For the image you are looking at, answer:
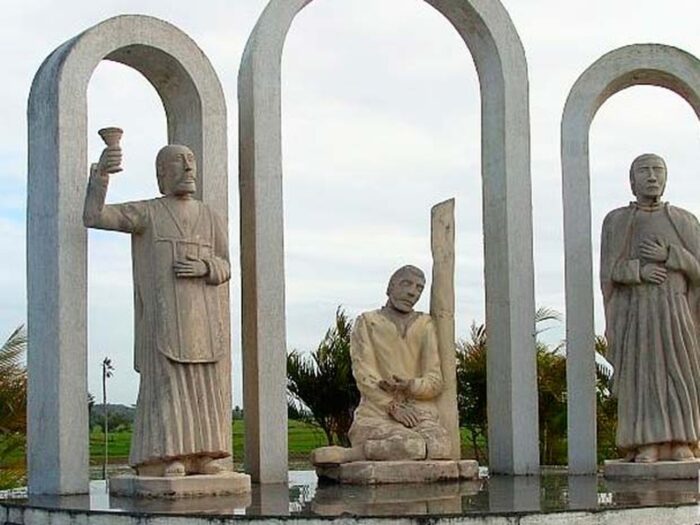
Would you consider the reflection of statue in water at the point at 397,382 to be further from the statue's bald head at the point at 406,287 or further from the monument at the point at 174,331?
the monument at the point at 174,331

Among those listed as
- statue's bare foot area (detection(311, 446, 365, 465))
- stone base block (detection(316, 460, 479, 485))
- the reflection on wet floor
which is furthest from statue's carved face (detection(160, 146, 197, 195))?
stone base block (detection(316, 460, 479, 485))

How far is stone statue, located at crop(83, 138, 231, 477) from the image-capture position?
10.0m

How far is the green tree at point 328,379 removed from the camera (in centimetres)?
1773

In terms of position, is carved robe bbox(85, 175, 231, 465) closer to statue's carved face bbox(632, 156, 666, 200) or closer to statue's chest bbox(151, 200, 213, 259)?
statue's chest bbox(151, 200, 213, 259)

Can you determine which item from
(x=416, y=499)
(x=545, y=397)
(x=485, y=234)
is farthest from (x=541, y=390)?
(x=416, y=499)

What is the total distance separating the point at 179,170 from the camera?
1034 cm

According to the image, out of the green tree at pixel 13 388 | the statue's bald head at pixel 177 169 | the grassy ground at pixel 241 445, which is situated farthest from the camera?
the grassy ground at pixel 241 445

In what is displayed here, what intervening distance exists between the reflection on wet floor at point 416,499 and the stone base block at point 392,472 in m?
0.16

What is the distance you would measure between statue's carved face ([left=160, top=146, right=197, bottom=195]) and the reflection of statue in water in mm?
2203

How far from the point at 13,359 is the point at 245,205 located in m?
4.20

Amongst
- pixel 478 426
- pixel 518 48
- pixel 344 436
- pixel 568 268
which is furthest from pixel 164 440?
pixel 478 426

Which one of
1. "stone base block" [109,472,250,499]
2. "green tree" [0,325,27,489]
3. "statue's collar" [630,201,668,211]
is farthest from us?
"green tree" [0,325,27,489]

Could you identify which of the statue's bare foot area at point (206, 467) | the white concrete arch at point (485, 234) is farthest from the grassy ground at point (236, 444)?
the statue's bare foot area at point (206, 467)

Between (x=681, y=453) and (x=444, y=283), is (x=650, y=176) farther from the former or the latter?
(x=681, y=453)
